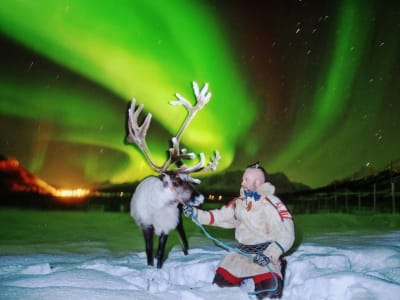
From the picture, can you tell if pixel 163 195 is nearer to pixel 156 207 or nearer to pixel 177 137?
pixel 156 207

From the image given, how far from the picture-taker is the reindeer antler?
5.39 metres

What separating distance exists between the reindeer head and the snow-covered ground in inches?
44.6

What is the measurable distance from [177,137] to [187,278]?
74.9 inches

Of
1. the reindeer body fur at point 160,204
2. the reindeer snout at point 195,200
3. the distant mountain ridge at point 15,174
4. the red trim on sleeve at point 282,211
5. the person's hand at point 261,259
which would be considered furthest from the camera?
the distant mountain ridge at point 15,174

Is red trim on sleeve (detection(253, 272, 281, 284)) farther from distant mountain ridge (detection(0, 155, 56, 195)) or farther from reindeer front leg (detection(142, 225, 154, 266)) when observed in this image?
distant mountain ridge (detection(0, 155, 56, 195))

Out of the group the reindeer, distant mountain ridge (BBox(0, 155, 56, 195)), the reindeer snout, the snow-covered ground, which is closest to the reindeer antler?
the reindeer

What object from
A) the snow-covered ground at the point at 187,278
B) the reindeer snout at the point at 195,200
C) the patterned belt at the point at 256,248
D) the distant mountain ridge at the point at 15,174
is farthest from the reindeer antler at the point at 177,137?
the distant mountain ridge at the point at 15,174

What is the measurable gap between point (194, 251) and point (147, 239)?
131 centimetres

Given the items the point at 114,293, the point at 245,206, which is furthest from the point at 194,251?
the point at 114,293

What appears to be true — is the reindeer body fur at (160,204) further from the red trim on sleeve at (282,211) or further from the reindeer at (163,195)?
the red trim on sleeve at (282,211)

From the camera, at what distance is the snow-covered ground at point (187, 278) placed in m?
3.20

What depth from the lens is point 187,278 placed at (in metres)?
4.74

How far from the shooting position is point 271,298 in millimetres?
3488

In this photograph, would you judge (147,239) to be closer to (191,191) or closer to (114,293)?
(191,191)
